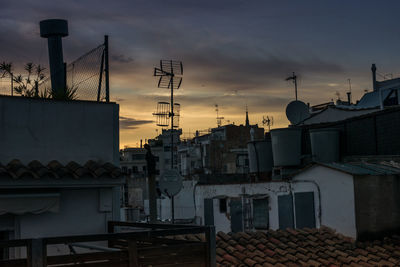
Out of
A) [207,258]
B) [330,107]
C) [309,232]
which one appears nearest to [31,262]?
[207,258]

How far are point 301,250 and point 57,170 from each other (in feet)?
22.2

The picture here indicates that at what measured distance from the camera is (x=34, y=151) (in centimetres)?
1045

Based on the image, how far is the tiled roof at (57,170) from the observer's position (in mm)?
9562

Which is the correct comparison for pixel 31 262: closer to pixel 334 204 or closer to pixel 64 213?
pixel 64 213

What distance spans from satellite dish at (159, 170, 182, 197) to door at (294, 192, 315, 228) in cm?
405

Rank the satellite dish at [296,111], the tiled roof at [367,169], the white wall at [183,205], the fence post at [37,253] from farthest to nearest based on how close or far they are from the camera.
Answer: the white wall at [183,205] → the satellite dish at [296,111] → the tiled roof at [367,169] → the fence post at [37,253]

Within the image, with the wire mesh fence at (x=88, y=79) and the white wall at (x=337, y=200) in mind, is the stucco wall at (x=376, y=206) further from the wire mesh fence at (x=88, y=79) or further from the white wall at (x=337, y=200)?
the wire mesh fence at (x=88, y=79)

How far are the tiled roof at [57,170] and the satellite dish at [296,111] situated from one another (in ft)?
78.6

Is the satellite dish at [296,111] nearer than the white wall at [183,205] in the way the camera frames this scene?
Yes

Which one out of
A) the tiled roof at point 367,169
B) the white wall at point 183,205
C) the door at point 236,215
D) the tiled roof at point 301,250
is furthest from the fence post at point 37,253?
the white wall at point 183,205

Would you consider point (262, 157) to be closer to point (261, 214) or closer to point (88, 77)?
point (261, 214)

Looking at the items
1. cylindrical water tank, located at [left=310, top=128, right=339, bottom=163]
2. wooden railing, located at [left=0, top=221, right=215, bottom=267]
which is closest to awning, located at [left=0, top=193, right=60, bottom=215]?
wooden railing, located at [left=0, top=221, right=215, bottom=267]

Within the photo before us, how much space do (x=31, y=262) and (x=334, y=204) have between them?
445 inches

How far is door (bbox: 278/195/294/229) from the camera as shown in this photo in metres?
19.0
